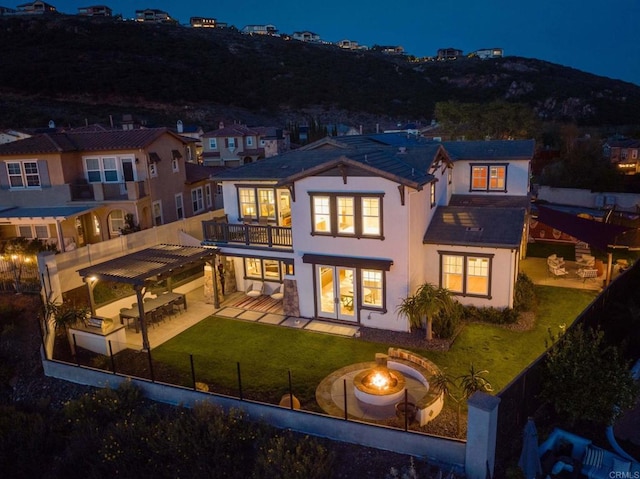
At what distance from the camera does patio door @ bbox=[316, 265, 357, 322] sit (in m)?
17.3

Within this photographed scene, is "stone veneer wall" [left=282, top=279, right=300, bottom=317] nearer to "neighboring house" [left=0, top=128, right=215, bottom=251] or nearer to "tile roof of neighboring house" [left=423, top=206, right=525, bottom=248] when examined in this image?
"tile roof of neighboring house" [left=423, top=206, right=525, bottom=248]

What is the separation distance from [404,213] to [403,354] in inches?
190

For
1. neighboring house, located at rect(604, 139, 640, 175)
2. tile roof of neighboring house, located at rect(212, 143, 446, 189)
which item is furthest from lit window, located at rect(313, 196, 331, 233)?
neighboring house, located at rect(604, 139, 640, 175)

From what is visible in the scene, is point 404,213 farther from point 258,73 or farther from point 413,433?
point 258,73

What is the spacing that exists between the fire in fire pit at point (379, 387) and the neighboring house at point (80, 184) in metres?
16.6

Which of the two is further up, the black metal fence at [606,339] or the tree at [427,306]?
the tree at [427,306]

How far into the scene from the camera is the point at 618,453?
11.5 metres

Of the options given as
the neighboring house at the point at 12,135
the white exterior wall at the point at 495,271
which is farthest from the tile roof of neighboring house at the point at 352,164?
the neighboring house at the point at 12,135

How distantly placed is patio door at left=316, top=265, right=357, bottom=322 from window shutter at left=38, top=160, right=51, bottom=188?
16711mm

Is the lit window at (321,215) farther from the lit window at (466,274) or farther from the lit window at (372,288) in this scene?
the lit window at (466,274)

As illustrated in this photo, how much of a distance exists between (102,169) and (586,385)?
80.1 feet

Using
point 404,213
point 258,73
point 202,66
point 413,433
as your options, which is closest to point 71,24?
point 202,66

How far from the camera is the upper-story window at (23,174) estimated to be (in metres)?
25.0

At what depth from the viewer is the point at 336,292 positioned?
57.5 feet
